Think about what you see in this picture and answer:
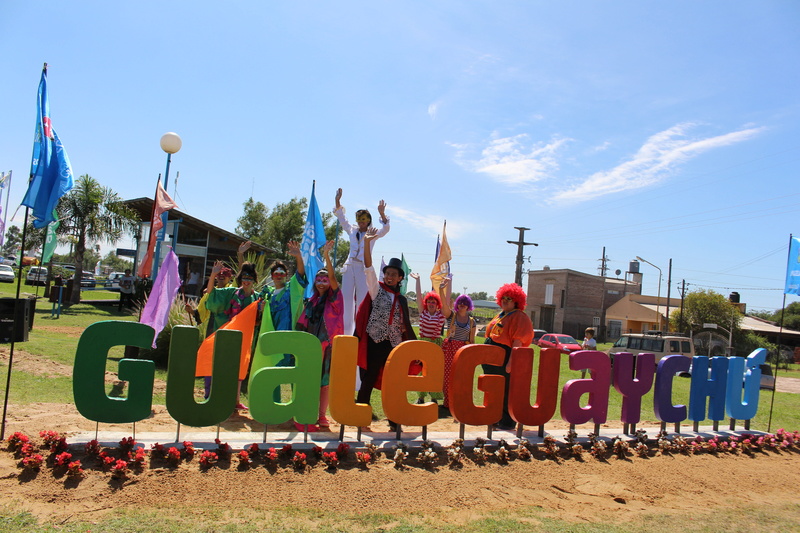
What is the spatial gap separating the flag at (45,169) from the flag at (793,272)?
10046mm

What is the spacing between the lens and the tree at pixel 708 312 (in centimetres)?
3512

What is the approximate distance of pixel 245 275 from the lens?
6.39 meters

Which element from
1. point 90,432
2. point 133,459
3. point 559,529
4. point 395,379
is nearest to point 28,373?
point 90,432

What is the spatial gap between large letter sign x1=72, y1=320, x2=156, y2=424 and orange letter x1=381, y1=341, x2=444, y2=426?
225 centimetres

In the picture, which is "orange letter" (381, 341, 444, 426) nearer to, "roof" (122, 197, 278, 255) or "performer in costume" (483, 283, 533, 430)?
"performer in costume" (483, 283, 533, 430)

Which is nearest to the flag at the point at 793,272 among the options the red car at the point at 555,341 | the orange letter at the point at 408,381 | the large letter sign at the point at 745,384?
the large letter sign at the point at 745,384

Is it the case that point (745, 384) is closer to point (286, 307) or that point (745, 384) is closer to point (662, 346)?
point (286, 307)

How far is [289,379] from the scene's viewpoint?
198 inches

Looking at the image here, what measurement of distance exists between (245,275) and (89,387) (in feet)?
7.49

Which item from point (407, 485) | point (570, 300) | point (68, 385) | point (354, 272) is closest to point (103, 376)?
point (407, 485)

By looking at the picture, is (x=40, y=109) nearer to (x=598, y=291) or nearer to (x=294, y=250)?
(x=294, y=250)

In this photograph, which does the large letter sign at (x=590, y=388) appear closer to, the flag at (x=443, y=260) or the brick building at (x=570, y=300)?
the flag at (x=443, y=260)

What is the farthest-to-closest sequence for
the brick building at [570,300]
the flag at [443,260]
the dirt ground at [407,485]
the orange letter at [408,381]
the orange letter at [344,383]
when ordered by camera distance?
the brick building at [570,300] < the flag at [443,260] < the orange letter at [408,381] < the orange letter at [344,383] < the dirt ground at [407,485]

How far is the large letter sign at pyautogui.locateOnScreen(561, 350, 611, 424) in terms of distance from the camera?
20.5ft
